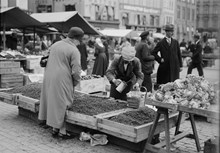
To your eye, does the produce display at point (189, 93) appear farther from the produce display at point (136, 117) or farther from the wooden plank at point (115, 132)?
the wooden plank at point (115, 132)

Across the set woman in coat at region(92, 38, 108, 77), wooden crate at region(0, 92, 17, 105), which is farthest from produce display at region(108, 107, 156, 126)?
woman in coat at region(92, 38, 108, 77)

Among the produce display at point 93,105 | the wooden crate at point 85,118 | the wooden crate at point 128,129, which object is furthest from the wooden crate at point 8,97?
the wooden crate at point 128,129

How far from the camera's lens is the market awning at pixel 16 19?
11.8m

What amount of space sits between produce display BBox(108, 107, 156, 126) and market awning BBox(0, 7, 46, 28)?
28.0 feet

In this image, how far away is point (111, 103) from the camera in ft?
16.6

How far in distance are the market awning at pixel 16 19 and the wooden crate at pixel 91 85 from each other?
5232mm

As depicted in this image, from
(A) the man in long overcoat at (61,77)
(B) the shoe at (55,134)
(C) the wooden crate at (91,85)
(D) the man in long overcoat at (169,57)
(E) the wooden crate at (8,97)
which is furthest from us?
(C) the wooden crate at (91,85)

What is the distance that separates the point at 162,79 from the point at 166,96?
3375mm

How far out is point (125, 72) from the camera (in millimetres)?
5141

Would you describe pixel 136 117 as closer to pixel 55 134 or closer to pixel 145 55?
pixel 55 134

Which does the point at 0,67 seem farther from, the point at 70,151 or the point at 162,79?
the point at 70,151

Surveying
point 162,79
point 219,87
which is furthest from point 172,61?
point 219,87

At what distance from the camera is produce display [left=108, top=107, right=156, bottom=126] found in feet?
13.3

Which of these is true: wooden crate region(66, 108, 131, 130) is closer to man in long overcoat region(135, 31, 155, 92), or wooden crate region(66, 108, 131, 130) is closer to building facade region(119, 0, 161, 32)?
man in long overcoat region(135, 31, 155, 92)
